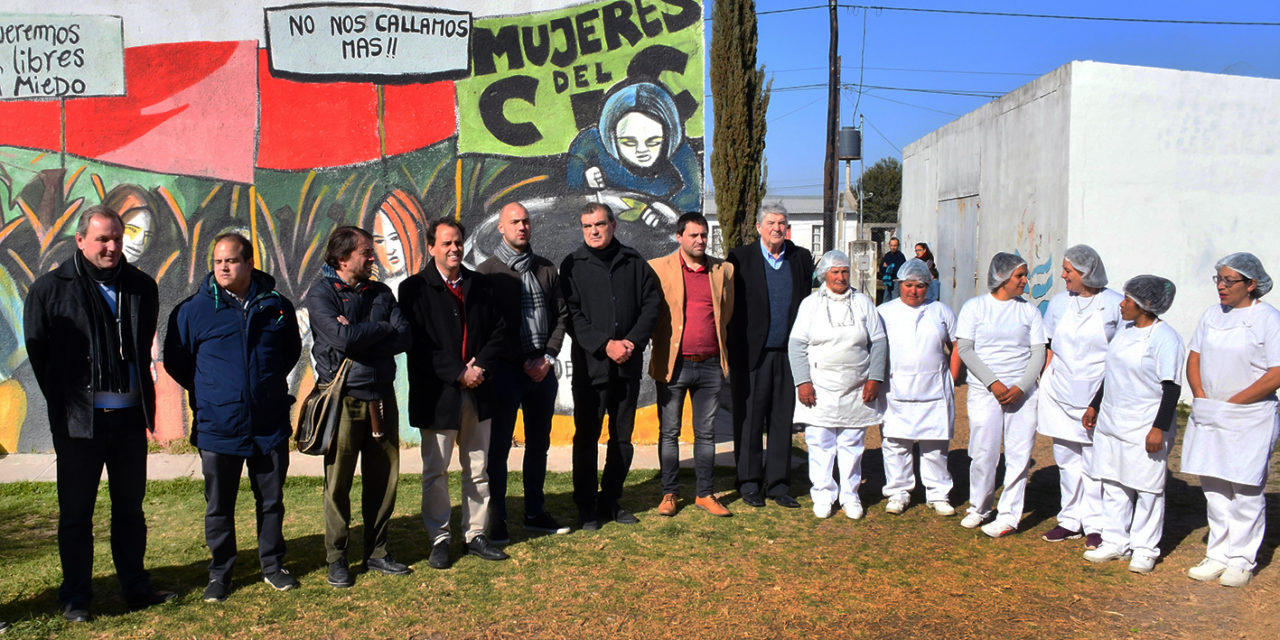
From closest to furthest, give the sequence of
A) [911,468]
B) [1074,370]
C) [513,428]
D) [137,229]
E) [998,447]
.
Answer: [513,428]
[1074,370]
[998,447]
[911,468]
[137,229]

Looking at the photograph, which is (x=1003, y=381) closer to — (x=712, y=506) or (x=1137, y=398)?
(x=1137, y=398)

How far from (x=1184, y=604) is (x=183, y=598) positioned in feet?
15.8

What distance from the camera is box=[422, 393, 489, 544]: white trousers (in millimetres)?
4938

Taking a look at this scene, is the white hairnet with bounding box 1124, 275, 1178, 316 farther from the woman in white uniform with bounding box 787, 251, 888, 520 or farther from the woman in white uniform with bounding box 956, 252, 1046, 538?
the woman in white uniform with bounding box 787, 251, 888, 520

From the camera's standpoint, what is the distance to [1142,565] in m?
5.01

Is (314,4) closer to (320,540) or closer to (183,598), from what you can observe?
(320,540)

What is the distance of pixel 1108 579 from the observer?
194 inches

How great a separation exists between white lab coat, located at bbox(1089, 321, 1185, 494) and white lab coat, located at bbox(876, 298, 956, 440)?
1001 mm

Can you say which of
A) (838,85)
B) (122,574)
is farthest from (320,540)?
(838,85)

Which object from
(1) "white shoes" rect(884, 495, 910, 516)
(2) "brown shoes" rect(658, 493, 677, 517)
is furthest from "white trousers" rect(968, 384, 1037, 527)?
(2) "brown shoes" rect(658, 493, 677, 517)

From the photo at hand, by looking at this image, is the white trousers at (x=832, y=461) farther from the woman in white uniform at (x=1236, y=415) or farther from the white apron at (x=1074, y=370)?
the woman in white uniform at (x=1236, y=415)

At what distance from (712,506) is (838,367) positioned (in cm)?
119

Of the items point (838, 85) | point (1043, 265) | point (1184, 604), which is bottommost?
point (1184, 604)

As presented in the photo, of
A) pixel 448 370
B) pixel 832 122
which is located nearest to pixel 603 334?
pixel 448 370
